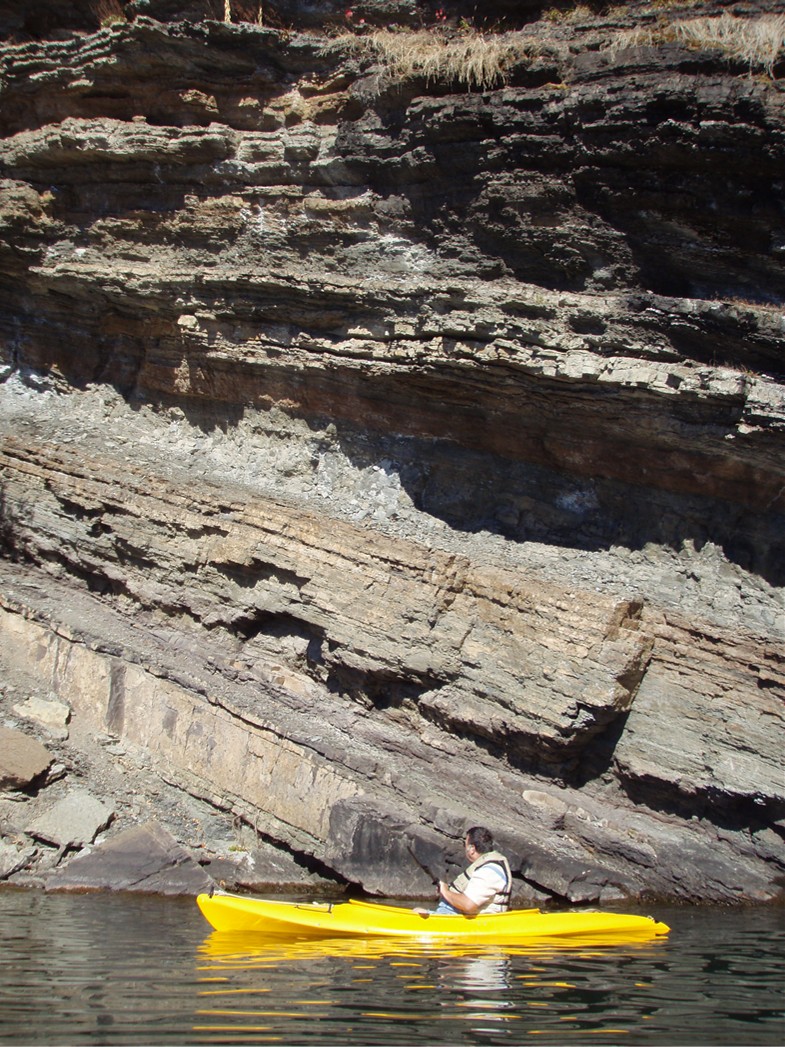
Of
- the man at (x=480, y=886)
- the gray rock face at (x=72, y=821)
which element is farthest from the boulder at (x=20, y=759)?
the man at (x=480, y=886)

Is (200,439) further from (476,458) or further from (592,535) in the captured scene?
(592,535)

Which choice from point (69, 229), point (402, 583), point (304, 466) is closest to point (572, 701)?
point (402, 583)

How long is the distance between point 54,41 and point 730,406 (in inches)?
436

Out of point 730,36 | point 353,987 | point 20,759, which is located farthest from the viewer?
point 730,36

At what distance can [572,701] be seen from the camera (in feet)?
34.2

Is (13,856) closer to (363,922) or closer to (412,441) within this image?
(363,922)

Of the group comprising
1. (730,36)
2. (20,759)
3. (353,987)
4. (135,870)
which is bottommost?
(135,870)

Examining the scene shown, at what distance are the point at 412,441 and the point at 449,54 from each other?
4.97 m

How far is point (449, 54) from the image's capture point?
1159 centimetres

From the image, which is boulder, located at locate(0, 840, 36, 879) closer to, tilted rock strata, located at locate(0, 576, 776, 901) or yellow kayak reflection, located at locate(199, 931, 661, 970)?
tilted rock strata, located at locate(0, 576, 776, 901)

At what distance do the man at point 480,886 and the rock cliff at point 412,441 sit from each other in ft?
4.54

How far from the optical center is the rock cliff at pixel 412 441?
1020 centimetres

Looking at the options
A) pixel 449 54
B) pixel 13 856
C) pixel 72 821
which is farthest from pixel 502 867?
pixel 449 54

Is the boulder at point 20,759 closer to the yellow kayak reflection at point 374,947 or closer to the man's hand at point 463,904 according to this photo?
the yellow kayak reflection at point 374,947
